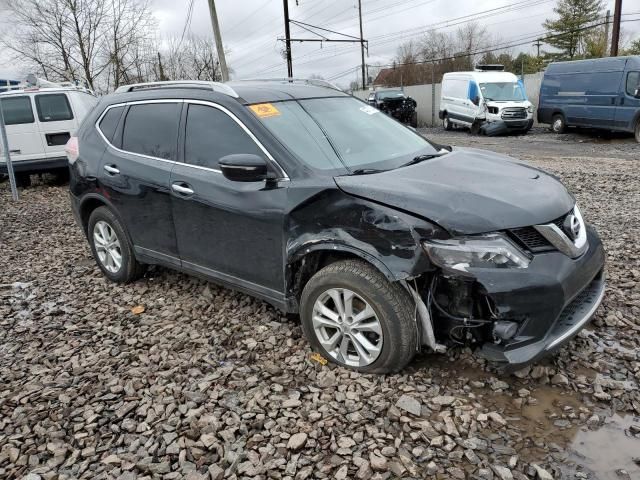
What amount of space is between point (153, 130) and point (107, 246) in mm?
1300

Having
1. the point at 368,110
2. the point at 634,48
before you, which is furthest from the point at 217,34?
the point at 634,48

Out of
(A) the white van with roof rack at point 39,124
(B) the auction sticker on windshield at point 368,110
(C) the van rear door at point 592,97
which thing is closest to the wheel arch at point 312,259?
(B) the auction sticker on windshield at point 368,110

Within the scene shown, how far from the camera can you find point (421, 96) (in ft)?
88.4

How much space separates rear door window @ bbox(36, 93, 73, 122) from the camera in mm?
10430

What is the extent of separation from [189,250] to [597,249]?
284cm

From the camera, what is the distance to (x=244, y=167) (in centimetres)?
315

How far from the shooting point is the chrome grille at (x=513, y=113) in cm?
1878

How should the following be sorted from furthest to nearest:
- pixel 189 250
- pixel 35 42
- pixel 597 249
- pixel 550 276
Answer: pixel 35 42 → pixel 189 250 → pixel 597 249 → pixel 550 276

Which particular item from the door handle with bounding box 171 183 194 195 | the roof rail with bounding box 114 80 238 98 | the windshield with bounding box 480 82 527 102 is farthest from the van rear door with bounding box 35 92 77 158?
the windshield with bounding box 480 82 527 102

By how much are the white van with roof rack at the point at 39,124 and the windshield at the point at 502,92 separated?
14.6 meters

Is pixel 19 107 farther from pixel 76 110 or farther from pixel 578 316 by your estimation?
pixel 578 316

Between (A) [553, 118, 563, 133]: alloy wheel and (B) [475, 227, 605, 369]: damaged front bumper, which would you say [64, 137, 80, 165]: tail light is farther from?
(A) [553, 118, 563, 133]: alloy wheel

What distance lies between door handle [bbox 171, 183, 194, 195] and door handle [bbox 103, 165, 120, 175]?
823 mm

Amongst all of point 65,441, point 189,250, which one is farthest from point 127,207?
point 65,441
